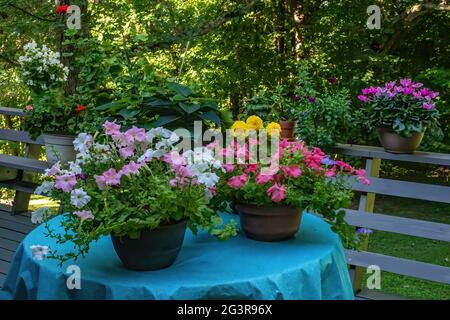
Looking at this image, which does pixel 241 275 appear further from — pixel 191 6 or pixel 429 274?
pixel 191 6

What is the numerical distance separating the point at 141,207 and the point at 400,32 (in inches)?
206

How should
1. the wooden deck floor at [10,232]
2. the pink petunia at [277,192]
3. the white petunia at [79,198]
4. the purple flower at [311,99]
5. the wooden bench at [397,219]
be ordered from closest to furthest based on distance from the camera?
the white petunia at [79,198] < the pink petunia at [277,192] < the wooden bench at [397,219] < the purple flower at [311,99] < the wooden deck floor at [10,232]

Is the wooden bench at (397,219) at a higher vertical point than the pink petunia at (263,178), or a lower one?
lower

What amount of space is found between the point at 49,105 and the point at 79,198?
6.45 ft

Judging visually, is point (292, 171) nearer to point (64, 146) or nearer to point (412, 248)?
point (64, 146)

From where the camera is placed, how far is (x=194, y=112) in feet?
6.50

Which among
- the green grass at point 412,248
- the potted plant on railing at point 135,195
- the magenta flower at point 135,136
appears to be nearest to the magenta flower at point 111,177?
the potted plant on railing at point 135,195

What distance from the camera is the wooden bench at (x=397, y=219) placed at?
254 centimetres

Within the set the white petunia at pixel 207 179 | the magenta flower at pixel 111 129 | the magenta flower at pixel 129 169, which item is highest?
the magenta flower at pixel 111 129

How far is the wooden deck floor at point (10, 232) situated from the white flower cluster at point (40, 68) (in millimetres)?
996

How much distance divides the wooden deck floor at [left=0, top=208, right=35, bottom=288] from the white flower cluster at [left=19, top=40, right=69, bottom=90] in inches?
39.2

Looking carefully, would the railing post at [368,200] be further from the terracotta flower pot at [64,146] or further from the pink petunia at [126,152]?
the pink petunia at [126,152]
